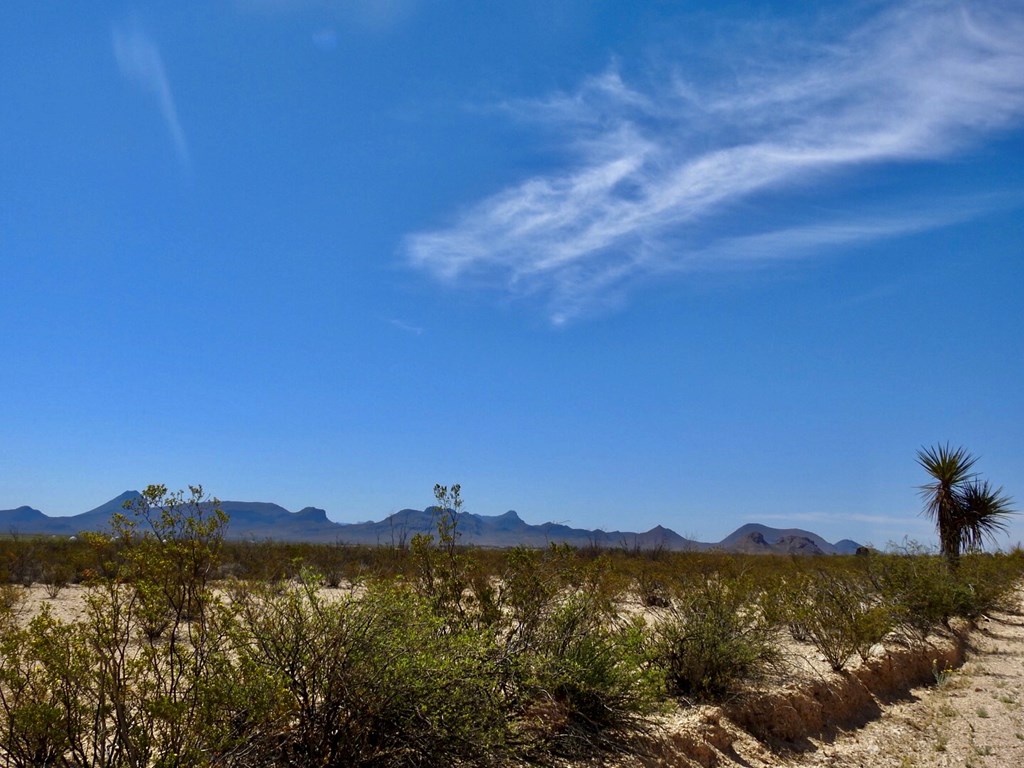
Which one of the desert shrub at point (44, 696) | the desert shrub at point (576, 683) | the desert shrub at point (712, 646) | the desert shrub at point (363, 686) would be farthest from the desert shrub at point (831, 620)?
the desert shrub at point (44, 696)

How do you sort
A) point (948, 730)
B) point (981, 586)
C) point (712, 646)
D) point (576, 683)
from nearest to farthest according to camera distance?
point (576, 683)
point (712, 646)
point (948, 730)
point (981, 586)

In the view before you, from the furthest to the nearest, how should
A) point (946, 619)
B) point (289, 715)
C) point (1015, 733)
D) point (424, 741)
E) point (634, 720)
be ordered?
point (946, 619) < point (1015, 733) < point (634, 720) < point (424, 741) < point (289, 715)

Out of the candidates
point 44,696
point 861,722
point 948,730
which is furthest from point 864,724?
point 44,696

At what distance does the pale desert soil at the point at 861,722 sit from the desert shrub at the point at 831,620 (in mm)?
336

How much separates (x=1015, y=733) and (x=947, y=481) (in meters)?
18.2

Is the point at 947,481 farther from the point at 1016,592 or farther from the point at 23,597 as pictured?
the point at 23,597

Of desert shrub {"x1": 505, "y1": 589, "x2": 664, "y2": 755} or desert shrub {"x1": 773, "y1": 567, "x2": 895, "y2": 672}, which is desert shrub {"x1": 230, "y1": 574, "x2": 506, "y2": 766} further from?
desert shrub {"x1": 773, "y1": 567, "x2": 895, "y2": 672}

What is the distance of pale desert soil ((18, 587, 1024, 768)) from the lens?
826cm

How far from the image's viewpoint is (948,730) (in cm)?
1076

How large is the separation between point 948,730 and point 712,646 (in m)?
3.75

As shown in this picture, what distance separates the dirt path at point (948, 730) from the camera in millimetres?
9477

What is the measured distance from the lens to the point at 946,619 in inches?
698

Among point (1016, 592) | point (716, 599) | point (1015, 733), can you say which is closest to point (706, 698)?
point (716, 599)

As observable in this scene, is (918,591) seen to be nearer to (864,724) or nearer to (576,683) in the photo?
(864,724)
